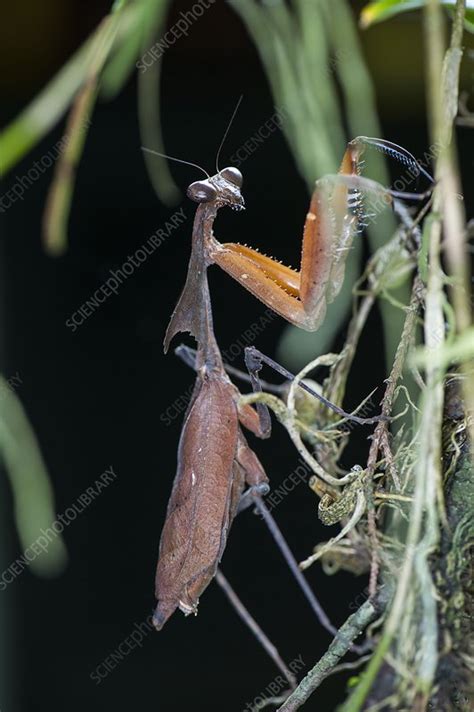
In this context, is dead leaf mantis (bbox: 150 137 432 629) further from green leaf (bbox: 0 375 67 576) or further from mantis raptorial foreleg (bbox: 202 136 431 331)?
green leaf (bbox: 0 375 67 576)

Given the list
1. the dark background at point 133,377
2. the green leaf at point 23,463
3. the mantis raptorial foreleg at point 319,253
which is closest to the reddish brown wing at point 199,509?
the mantis raptorial foreleg at point 319,253

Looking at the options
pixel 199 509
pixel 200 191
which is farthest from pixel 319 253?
pixel 199 509


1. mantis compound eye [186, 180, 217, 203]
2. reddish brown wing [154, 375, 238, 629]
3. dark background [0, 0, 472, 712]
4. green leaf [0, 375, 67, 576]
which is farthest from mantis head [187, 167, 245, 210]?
dark background [0, 0, 472, 712]

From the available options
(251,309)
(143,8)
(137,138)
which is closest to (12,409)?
(143,8)

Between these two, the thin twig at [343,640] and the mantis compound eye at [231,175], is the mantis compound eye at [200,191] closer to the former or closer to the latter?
the mantis compound eye at [231,175]

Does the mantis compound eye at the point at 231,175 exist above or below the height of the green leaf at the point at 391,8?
above

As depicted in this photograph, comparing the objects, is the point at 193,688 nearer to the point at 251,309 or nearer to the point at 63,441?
the point at 63,441
